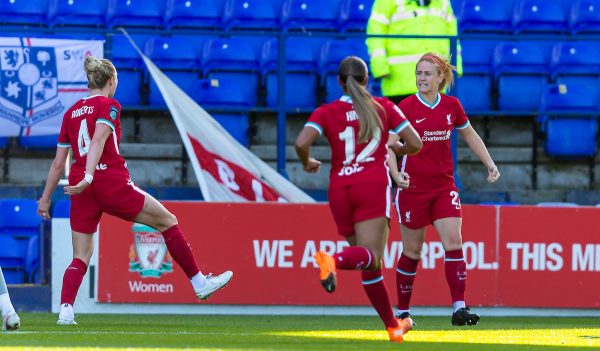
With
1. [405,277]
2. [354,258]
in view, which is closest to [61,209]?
[405,277]

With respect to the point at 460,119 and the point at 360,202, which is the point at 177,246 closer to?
the point at 360,202

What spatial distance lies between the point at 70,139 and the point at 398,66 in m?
4.59

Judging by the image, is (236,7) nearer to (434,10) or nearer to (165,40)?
(165,40)

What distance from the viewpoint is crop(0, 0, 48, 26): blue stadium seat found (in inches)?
605

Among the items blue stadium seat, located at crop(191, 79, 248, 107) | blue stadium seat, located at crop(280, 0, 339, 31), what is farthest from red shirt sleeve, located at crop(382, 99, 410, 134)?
blue stadium seat, located at crop(280, 0, 339, 31)

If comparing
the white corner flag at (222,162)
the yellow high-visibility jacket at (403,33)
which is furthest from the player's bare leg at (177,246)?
the yellow high-visibility jacket at (403,33)

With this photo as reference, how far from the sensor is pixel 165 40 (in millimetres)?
14828

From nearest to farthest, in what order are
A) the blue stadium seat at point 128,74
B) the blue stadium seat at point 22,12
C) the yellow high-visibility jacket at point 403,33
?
the yellow high-visibility jacket at point 403,33 < the blue stadium seat at point 128,74 < the blue stadium seat at point 22,12

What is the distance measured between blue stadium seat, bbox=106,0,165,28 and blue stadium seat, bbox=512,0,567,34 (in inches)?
166

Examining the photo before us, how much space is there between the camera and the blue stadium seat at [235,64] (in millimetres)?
14516

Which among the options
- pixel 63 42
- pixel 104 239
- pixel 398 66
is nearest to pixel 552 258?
pixel 398 66

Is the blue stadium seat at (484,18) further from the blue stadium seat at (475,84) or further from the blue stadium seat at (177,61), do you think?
the blue stadium seat at (177,61)

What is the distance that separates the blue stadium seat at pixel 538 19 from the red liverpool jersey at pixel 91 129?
774cm

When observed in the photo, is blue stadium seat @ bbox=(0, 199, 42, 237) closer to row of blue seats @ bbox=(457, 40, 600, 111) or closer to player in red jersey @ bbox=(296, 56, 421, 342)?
row of blue seats @ bbox=(457, 40, 600, 111)
